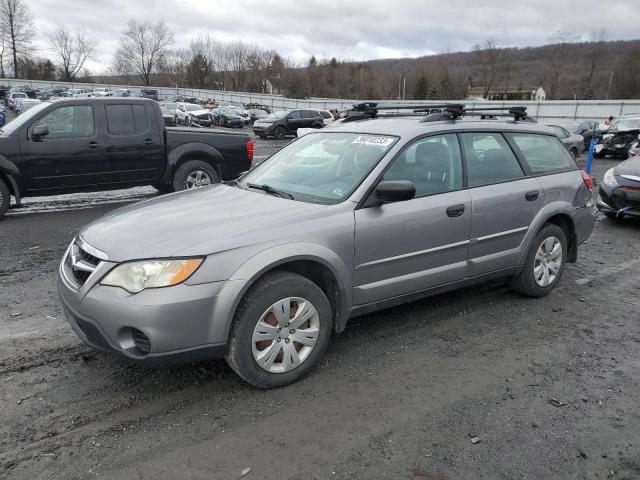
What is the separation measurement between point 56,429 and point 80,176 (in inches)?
240

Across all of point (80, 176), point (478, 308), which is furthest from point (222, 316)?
point (80, 176)

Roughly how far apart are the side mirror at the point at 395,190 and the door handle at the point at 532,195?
1578 mm

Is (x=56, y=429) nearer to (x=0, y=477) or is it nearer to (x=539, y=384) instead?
(x=0, y=477)

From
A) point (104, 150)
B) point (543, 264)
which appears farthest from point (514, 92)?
point (543, 264)

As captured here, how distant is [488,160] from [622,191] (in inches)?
190

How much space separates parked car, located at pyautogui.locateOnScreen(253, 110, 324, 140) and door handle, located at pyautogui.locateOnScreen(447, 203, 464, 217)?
23936 millimetres

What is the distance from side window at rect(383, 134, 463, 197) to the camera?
3814 mm

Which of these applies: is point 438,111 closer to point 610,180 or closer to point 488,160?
point 488,160

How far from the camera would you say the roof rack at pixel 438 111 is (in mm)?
4299

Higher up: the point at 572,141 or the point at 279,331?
the point at 572,141

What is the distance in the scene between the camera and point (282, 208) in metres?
3.46

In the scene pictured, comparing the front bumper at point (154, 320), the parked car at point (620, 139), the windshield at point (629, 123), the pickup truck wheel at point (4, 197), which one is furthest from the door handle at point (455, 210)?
the windshield at point (629, 123)

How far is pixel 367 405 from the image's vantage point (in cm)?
310

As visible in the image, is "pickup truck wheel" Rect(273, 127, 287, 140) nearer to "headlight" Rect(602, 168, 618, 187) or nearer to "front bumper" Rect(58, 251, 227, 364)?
"headlight" Rect(602, 168, 618, 187)
